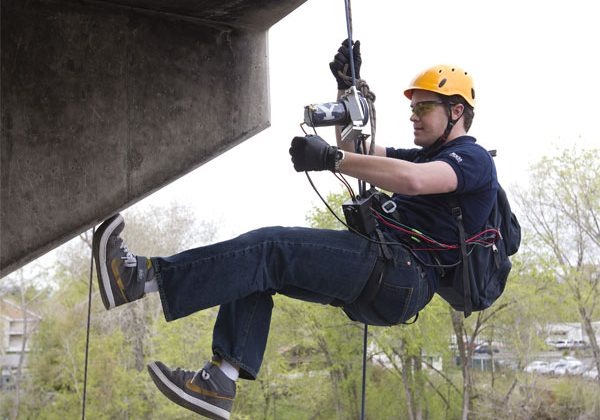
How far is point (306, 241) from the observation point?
3.91 metres

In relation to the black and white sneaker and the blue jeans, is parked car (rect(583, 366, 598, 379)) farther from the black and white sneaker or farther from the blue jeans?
the black and white sneaker

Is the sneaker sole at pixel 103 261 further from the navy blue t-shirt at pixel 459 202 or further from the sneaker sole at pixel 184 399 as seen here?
the navy blue t-shirt at pixel 459 202

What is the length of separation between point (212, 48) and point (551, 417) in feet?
113

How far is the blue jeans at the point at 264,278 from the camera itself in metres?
→ 3.85

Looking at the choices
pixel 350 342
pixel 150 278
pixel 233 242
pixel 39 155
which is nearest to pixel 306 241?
pixel 233 242

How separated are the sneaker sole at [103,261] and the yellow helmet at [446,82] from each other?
1698mm

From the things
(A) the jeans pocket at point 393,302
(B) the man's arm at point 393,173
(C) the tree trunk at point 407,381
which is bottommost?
(C) the tree trunk at point 407,381

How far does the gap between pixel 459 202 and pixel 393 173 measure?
50cm

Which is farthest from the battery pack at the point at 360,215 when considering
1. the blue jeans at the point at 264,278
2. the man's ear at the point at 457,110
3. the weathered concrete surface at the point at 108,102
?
the weathered concrete surface at the point at 108,102

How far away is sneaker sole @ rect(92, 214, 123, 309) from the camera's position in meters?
3.89

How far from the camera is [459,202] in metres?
4.09

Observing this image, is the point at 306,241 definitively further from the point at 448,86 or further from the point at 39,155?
the point at 39,155

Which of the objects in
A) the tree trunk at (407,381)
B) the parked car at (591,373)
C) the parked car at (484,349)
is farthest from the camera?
the parked car at (591,373)

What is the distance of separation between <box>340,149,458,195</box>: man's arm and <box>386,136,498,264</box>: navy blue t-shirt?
0.20 m
